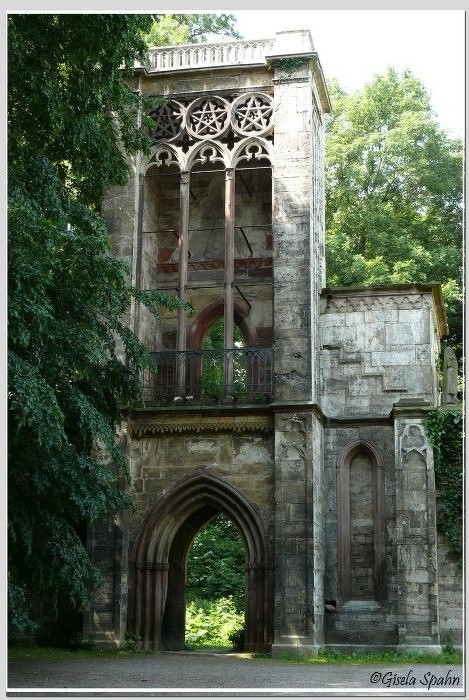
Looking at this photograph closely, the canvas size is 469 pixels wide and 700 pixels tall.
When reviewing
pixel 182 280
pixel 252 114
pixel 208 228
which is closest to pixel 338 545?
pixel 182 280

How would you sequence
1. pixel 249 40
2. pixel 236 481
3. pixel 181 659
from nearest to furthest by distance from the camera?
pixel 181 659 → pixel 236 481 → pixel 249 40

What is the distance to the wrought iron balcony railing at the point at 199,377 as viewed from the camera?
59.6ft

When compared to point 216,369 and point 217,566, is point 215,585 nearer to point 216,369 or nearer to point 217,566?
point 217,566

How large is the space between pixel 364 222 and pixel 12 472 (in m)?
15.5

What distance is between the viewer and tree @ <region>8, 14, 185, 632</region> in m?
12.2

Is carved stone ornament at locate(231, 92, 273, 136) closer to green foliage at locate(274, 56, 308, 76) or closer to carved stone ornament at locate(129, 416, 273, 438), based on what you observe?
green foliage at locate(274, 56, 308, 76)

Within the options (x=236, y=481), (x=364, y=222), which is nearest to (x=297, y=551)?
(x=236, y=481)

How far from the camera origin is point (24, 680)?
41.0 ft

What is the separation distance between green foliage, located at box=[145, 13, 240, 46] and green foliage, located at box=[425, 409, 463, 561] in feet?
43.4

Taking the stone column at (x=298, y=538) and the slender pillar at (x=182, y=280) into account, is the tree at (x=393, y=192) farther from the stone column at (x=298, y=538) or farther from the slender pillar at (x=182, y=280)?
the stone column at (x=298, y=538)

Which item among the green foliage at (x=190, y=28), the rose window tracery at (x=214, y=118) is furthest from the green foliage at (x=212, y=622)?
the green foliage at (x=190, y=28)

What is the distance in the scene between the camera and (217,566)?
98.1ft

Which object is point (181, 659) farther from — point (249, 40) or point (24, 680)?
point (249, 40)
